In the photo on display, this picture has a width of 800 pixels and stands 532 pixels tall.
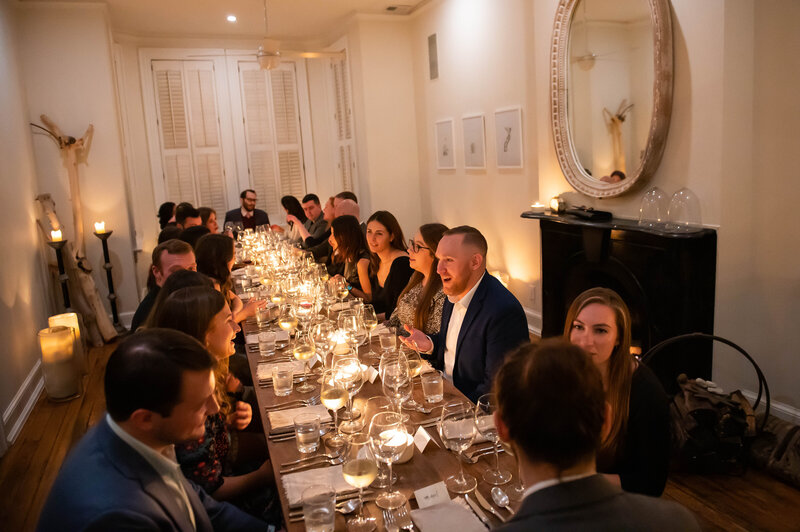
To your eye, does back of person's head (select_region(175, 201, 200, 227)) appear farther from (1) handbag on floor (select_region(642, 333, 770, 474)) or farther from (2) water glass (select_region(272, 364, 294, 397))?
→ (1) handbag on floor (select_region(642, 333, 770, 474))

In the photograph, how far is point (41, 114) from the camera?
6.25 m

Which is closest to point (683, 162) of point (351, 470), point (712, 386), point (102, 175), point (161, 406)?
point (712, 386)

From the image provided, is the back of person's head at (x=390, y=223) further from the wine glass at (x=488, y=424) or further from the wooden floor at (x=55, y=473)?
the wine glass at (x=488, y=424)

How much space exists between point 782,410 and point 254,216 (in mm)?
6756

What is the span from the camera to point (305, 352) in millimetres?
2625

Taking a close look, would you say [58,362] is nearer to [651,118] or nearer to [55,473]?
[55,473]

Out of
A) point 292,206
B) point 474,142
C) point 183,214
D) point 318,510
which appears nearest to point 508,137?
point 474,142

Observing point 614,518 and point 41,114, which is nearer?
point 614,518

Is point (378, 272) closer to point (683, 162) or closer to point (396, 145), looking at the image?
point (683, 162)

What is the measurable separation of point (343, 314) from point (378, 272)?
1855 mm

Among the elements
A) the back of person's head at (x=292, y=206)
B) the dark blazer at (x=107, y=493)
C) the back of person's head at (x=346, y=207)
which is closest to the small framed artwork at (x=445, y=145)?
the back of person's head at (x=346, y=207)

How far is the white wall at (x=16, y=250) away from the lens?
433 cm

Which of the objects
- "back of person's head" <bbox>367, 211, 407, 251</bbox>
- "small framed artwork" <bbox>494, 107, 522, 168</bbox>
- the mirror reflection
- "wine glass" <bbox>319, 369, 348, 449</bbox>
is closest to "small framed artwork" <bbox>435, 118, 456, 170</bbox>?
"small framed artwork" <bbox>494, 107, 522, 168</bbox>

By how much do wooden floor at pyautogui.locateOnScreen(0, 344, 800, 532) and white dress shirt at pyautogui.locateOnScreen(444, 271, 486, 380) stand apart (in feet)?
4.18
